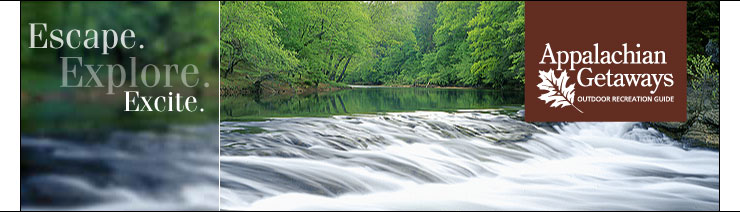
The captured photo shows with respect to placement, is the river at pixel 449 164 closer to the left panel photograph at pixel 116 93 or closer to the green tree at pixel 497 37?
the left panel photograph at pixel 116 93

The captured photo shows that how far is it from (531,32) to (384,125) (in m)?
1.68

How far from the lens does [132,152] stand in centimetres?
287

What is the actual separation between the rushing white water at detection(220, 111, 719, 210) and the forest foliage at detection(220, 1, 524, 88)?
1.23 metres

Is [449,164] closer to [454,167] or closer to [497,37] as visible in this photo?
[454,167]

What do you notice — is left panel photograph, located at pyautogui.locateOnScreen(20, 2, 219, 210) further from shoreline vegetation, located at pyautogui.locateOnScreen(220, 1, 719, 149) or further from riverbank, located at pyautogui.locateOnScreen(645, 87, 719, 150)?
riverbank, located at pyautogui.locateOnScreen(645, 87, 719, 150)

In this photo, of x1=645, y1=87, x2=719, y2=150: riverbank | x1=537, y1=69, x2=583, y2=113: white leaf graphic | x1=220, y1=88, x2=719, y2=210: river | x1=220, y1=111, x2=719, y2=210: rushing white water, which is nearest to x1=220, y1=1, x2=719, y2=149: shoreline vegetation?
x1=645, y1=87, x2=719, y2=150: riverbank

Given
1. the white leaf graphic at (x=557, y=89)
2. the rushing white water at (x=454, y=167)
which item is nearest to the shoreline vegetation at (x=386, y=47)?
the rushing white water at (x=454, y=167)

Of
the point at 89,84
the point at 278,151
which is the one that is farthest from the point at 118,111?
the point at 278,151

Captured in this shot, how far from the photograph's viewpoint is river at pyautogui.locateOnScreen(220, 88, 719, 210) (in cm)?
258

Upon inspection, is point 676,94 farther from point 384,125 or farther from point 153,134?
point 153,134

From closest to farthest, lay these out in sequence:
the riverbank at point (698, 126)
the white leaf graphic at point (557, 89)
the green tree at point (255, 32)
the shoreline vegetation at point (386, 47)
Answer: the white leaf graphic at point (557, 89), the riverbank at point (698, 126), the shoreline vegetation at point (386, 47), the green tree at point (255, 32)

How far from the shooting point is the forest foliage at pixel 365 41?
5.56 metres

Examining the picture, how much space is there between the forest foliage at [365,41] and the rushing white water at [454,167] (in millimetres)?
1232

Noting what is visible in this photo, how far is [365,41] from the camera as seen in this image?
18.0 ft
